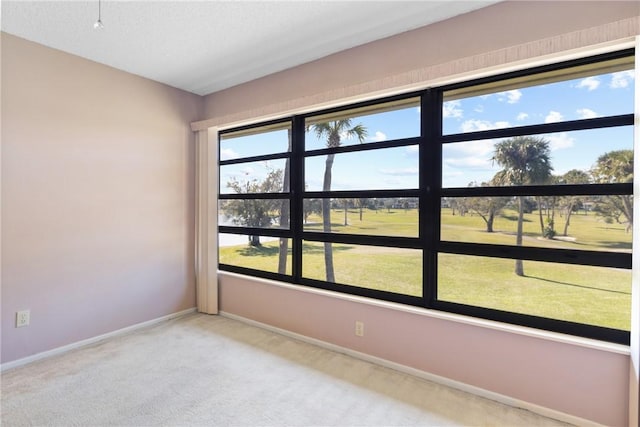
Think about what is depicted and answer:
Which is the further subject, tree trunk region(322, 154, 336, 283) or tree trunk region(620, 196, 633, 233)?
tree trunk region(322, 154, 336, 283)

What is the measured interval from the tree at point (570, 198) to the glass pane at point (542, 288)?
29 centimetres

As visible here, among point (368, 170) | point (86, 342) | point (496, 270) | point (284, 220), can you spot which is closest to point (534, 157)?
point (496, 270)

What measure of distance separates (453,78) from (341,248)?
1.62m

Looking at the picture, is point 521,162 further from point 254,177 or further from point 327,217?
point 254,177

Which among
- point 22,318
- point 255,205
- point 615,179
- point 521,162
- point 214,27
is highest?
point 214,27

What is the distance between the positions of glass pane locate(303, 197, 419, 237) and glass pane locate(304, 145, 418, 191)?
0.13 m

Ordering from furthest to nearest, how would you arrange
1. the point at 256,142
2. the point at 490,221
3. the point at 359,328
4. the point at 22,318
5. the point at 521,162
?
the point at 256,142
the point at 359,328
the point at 22,318
the point at 490,221
the point at 521,162

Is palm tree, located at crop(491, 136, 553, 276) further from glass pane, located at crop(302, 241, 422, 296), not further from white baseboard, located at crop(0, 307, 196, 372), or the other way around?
white baseboard, located at crop(0, 307, 196, 372)

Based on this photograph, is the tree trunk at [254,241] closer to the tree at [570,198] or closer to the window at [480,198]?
the window at [480,198]

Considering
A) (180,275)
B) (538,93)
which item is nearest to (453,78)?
(538,93)

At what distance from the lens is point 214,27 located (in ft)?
7.44

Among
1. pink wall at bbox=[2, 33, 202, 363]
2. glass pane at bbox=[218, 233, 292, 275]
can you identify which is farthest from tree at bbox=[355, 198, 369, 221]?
pink wall at bbox=[2, 33, 202, 363]

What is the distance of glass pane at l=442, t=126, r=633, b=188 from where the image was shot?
69.6 inches

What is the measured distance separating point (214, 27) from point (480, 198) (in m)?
2.35
